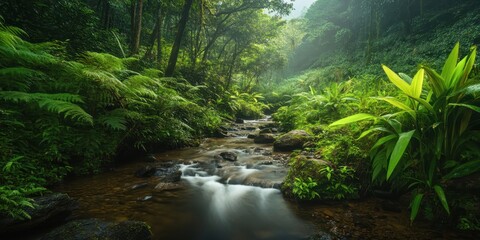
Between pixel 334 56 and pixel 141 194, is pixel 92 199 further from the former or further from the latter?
→ pixel 334 56

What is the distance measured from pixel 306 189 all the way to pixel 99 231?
2.38 metres

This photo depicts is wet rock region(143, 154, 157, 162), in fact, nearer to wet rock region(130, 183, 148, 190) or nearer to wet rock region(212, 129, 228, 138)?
wet rock region(130, 183, 148, 190)

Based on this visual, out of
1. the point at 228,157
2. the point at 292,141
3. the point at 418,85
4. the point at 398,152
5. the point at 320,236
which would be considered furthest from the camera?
the point at 292,141

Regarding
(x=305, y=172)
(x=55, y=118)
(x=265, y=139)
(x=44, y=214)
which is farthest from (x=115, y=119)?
(x=265, y=139)

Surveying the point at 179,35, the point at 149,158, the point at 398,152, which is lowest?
the point at 149,158

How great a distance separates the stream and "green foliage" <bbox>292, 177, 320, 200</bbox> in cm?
11

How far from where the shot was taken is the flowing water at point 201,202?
106 inches

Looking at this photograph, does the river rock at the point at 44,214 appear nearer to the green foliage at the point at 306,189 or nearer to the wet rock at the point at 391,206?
the green foliage at the point at 306,189

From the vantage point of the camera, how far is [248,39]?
1636 centimetres

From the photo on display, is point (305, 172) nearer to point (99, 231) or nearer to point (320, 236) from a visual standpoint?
point (320, 236)

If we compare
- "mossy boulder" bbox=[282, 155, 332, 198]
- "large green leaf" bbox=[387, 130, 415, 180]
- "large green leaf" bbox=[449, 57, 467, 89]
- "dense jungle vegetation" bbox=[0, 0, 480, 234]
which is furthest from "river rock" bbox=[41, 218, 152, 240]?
"large green leaf" bbox=[449, 57, 467, 89]

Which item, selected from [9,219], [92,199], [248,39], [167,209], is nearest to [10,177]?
[9,219]

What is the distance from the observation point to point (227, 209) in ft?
10.8

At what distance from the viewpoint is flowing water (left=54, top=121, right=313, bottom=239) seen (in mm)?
2695
